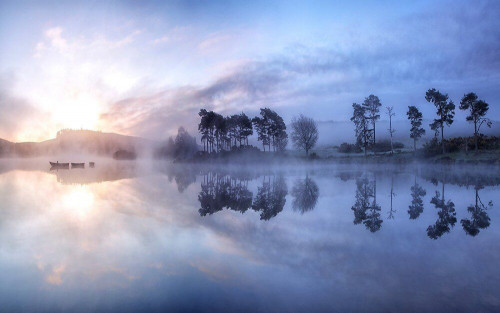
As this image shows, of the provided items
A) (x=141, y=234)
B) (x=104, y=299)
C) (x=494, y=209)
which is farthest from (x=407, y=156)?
(x=104, y=299)

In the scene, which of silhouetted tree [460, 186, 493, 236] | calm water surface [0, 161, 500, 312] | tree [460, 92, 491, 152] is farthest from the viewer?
tree [460, 92, 491, 152]

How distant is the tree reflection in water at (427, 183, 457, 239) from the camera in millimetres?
10467

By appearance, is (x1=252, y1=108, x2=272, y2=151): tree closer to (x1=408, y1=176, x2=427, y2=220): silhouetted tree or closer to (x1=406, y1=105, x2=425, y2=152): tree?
(x1=406, y1=105, x2=425, y2=152): tree

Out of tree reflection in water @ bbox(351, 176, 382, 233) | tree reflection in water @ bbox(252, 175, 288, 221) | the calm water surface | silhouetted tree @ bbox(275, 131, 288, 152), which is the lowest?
tree reflection in water @ bbox(252, 175, 288, 221)

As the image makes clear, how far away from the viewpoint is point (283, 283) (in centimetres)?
659

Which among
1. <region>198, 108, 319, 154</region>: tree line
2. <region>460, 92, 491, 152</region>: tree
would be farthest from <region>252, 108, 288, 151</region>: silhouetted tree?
<region>460, 92, 491, 152</region>: tree

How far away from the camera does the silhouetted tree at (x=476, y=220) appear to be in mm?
10750

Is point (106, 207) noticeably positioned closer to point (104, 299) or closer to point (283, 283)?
point (104, 299)

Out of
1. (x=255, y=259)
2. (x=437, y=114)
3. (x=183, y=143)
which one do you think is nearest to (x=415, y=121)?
(x=437, y=114)

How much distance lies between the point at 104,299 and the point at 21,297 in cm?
171

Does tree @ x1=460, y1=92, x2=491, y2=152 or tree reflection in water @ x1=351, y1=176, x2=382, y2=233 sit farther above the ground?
tree @ x1=460, y1=92, x2=491, y2=152

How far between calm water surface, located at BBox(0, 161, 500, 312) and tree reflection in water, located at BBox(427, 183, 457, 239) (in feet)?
0.21

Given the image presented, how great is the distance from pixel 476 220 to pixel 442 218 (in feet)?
3.71

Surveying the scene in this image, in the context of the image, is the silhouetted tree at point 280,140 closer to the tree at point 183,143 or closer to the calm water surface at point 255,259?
the tree at point 183,143
